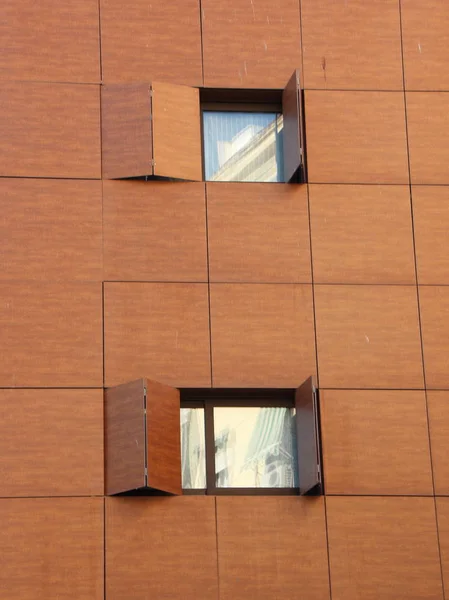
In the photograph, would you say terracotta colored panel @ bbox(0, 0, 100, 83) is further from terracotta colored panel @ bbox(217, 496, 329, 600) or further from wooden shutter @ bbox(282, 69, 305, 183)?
terracotta colored panel @ bbox(217, 496, 329, 600)

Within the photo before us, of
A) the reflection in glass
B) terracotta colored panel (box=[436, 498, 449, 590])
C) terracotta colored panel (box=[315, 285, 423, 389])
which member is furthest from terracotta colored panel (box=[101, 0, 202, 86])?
terracotta colored panel (box=[436, 498, 449, 590])

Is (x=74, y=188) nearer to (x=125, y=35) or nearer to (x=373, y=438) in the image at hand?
(x=125, y=35)

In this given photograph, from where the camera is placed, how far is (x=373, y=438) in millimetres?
15977

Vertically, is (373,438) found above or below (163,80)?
Answer: below

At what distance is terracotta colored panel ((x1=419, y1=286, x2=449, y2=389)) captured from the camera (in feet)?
53.6

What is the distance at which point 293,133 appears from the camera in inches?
663

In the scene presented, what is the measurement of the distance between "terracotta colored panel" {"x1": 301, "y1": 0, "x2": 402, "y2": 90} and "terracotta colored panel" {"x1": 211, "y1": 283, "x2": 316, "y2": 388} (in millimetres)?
2923

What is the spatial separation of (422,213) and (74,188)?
14.4ft

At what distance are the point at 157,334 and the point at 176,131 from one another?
2.68 m

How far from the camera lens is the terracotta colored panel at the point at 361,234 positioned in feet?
54.6

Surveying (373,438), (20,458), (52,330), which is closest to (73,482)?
(20,458)

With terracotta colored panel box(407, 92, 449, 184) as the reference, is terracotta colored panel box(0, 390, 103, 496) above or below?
below

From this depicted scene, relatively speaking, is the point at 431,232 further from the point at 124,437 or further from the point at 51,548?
the point at 51,548

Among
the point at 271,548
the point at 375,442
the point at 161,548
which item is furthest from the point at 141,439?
the point at 375,442
